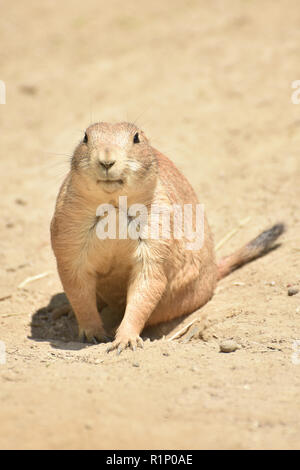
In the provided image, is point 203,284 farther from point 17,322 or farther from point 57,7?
point 57,7

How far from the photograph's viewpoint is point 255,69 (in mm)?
10945

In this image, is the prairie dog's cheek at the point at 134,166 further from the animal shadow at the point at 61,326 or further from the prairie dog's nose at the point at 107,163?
the animal shadow at the point at 61,326

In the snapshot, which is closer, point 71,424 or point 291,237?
point 71,424

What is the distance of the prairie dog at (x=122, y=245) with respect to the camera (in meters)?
4.68

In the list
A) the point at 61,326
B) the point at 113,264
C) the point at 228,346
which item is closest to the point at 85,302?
the point at 113,264

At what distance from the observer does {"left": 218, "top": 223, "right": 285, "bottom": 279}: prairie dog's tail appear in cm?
662

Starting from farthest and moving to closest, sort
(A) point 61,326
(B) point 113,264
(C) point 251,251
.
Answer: (C) point 251,251 < (A) point 61,326 < (B) point 113,264

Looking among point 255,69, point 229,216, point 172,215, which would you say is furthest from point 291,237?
point 255,69

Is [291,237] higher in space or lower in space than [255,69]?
lower

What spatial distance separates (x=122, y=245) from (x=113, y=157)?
90 centimetres

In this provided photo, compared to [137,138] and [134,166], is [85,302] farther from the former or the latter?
[137,138]

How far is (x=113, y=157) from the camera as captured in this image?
446 centimetres

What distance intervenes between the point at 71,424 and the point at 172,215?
92.6 inches
